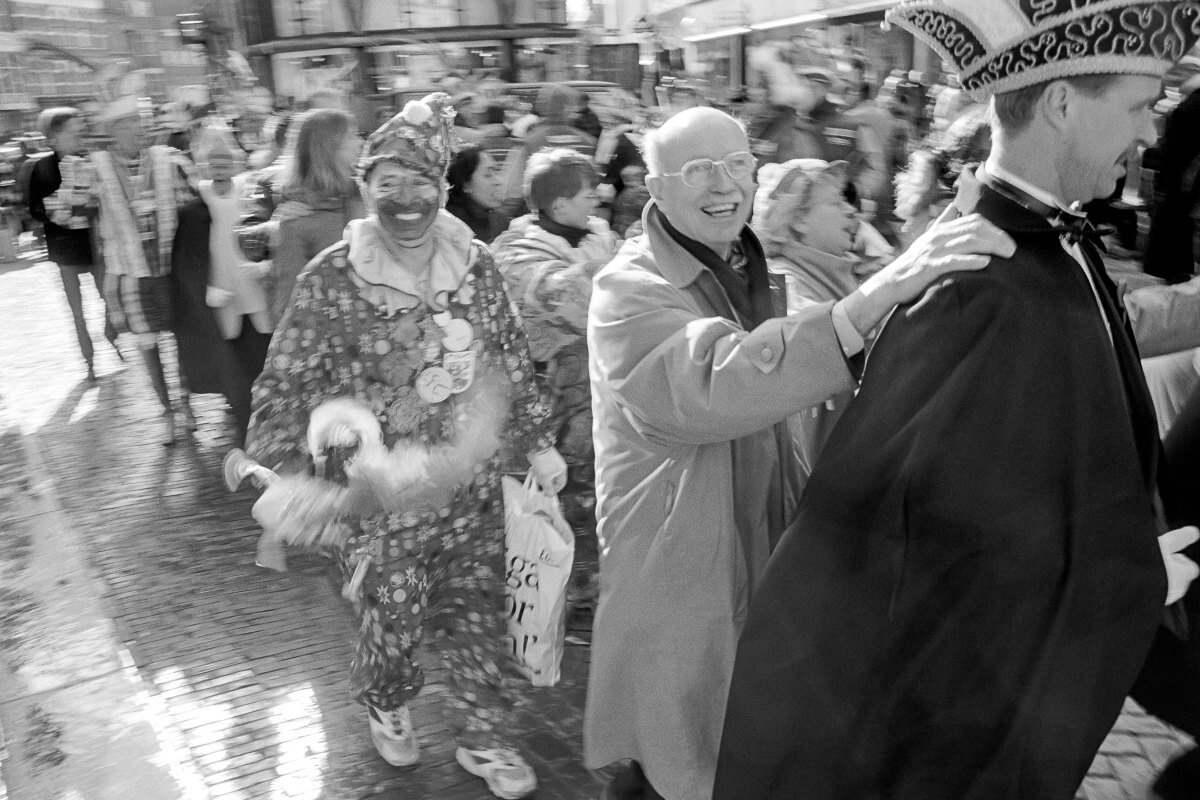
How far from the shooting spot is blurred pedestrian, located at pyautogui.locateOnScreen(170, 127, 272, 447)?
6164 mm

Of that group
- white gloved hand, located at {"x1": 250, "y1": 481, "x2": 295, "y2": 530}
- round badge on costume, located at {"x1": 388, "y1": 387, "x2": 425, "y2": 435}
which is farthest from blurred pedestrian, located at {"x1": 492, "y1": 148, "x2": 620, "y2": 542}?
white gloved hand, located at {"x1": 250, "y1": 481, "x2": 295, "y2": 530}

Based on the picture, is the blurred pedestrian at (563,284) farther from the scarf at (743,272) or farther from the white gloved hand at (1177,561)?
the white gloved hand at (1177,561)

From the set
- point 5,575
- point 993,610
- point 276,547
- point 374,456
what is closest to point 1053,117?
point 993,610

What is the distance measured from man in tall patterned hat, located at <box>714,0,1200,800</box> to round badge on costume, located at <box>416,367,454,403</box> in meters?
1.49

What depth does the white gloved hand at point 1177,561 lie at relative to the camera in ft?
6.03

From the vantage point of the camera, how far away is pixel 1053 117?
5.38 ft

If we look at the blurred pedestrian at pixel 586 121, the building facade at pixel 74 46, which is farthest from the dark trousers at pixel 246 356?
the building facade at pixel 74 46

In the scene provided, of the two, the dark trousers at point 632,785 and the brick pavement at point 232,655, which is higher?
the dark trousers at point 632,785

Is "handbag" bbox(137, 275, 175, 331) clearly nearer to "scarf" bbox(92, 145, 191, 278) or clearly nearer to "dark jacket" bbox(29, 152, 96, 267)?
"scarf" bbox(92, 145, 191, 278)

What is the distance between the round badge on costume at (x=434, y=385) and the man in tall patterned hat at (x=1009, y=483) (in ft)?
4.88

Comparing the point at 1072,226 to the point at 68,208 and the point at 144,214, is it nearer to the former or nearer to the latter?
the point at 144,214

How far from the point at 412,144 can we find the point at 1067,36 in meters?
2.00

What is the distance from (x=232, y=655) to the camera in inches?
168

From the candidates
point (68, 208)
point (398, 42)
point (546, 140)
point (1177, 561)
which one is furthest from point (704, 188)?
point (398, 42)
